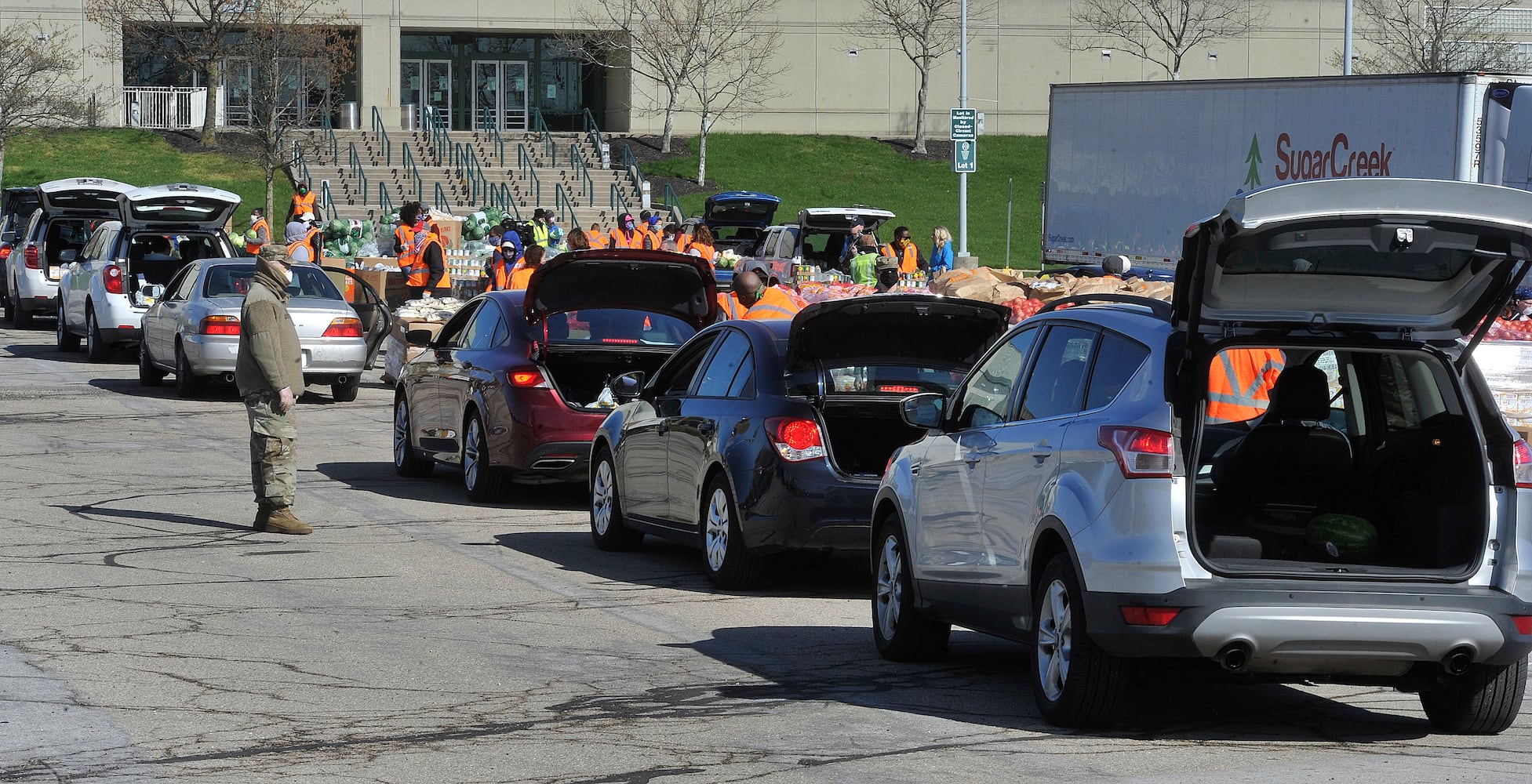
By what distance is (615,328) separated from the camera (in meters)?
14.0

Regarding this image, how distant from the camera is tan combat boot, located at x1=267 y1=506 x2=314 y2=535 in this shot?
12352 millimetres

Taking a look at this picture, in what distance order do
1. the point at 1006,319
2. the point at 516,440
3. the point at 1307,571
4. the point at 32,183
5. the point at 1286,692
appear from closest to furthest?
the point at 1307,571 < the point at 1286,692 < the point at 1006,319 < the point at 516,440 < the point at 32,183

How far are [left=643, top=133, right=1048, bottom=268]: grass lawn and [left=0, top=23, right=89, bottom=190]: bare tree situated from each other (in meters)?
17.2

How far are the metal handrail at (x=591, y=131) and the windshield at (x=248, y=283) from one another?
122ft

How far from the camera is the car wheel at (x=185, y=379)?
21.2 metres

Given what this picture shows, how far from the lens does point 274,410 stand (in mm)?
12633

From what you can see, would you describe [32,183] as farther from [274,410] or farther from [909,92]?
[274,410]

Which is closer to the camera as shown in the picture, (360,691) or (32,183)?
(360,691)

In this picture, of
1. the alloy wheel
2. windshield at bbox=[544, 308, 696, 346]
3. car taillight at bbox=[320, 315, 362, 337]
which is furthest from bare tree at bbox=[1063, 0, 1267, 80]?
the alloy wheel

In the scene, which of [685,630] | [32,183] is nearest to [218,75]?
[32,183]

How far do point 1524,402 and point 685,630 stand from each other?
8307 mm

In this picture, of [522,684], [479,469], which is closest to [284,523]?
[479,469]

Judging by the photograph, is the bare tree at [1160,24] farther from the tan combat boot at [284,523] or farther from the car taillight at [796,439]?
the car taillight at [796,439]

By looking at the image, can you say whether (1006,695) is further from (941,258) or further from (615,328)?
(941,258)
